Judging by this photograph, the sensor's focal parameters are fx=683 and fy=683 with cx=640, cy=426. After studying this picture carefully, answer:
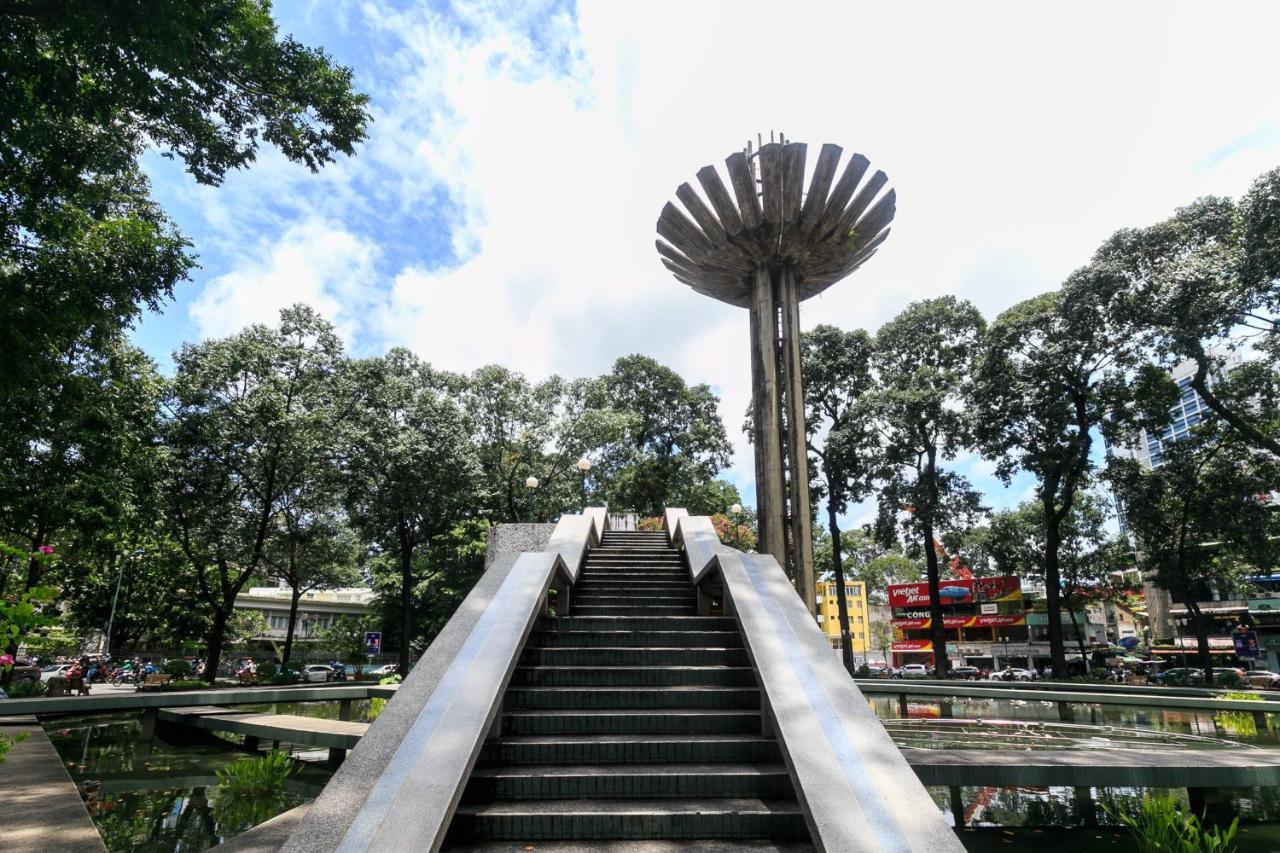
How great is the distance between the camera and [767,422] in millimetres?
12484

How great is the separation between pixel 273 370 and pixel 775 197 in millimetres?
16448

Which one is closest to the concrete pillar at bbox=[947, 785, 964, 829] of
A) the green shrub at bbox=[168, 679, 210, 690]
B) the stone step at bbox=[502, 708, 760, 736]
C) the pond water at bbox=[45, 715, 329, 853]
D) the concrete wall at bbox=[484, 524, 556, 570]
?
the stone step at bbox=[502, 708, 760, 736]

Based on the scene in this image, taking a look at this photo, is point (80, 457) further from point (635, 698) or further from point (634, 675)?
point (635, 698)

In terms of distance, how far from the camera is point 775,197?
1223 cm

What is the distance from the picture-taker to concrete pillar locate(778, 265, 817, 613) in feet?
40.3

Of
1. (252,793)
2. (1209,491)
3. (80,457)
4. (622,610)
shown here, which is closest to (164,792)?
(252,793)

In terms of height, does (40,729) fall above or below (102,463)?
below

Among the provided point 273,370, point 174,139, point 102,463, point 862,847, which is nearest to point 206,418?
point 273,370

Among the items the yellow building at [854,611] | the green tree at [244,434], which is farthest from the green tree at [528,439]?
the yellow building at [854,611]

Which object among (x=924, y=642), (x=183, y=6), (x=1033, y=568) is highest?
(x=183, y=6)

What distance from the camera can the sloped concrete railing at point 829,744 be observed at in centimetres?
289

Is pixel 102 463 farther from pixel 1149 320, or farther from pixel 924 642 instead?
pixel 924 642

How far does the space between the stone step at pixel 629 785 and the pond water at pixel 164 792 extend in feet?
9.61

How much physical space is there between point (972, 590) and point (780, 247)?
44147mm
